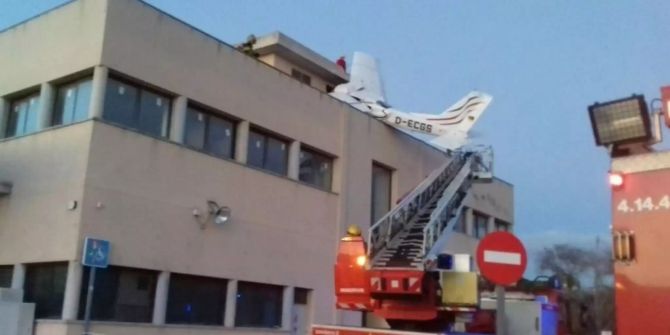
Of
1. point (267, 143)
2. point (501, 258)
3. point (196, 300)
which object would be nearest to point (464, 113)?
point (267, 143)

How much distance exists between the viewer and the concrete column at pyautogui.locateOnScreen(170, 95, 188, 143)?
17234 mm

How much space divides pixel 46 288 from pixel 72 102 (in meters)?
4.16

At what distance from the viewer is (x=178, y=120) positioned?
56.8ft

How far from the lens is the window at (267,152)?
1955 centimetres

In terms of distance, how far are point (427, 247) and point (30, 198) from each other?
8930mm

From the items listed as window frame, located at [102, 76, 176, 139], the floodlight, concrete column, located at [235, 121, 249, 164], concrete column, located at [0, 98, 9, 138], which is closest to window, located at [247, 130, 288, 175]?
concrete column, located at [235, 121, 249, 164]

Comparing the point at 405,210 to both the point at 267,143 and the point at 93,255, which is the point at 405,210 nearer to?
the point at 267,143

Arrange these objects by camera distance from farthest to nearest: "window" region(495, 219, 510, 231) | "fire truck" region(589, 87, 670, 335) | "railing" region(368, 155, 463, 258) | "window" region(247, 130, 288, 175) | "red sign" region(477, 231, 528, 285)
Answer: "window" region(495, 219, 510, 231) < "window" region(247, 130, 288, 175) < "railing" region(368, 155, 463, 258) < "red sign" region(477, 231, 528, 285) < "fire truck" region(589, 87, 670, 335)

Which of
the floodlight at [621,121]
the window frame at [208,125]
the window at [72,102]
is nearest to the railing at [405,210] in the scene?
the window frame at [208,125]

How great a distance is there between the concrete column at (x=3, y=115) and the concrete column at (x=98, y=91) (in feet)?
11.9

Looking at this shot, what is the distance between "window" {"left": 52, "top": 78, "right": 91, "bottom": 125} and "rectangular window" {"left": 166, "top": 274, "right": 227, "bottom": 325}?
167 inches

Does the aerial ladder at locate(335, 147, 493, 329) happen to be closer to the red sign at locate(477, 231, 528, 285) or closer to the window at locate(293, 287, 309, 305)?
the window at locate(293, 287, 309, 305)

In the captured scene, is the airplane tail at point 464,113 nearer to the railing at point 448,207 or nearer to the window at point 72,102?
the railing at point 448,207

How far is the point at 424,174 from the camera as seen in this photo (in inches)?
1040
